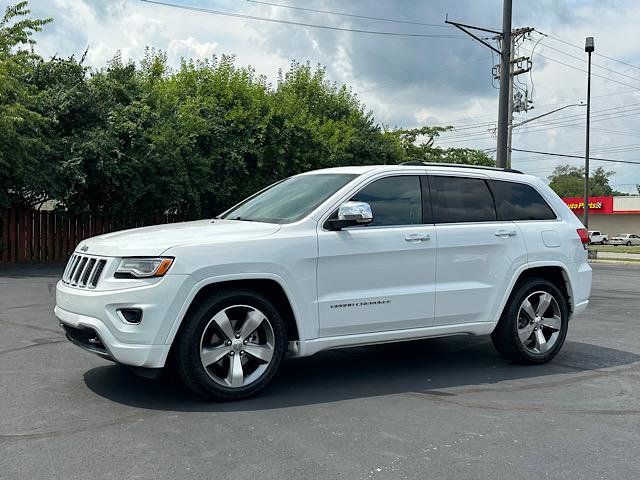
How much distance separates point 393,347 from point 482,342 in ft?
3.70

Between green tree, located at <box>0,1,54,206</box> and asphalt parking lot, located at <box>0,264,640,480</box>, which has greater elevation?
green tree, located at <box>0,1,54,206</box>

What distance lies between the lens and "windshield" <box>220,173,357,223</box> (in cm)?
596

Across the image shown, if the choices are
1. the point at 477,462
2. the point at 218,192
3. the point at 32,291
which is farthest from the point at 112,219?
the point at 477,462

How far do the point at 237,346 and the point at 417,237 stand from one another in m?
1.86

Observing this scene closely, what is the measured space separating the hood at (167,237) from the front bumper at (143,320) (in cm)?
28

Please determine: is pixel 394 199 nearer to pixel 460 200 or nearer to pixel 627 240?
pixel 460 200

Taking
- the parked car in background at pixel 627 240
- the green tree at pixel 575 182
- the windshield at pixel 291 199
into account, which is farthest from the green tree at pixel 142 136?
the green tree at pixel 575 182

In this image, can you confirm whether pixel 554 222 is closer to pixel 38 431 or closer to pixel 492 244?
pixel 492 244

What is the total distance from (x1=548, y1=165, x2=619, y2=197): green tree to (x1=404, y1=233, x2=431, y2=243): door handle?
121372 millimetres

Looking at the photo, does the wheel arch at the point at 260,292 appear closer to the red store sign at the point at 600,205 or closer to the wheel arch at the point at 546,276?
the wheel arch at the point at 546,276

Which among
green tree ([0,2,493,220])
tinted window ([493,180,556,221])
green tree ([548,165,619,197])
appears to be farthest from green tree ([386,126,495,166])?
green tree ([548,165,619,197])

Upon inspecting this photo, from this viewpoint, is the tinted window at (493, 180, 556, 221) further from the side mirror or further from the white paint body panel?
the side mirror

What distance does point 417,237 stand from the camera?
607cm

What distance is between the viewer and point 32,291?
12.7m
